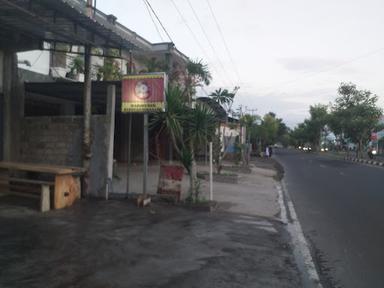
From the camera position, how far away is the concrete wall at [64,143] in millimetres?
10891

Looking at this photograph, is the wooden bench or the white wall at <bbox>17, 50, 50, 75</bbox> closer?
the wooden bench

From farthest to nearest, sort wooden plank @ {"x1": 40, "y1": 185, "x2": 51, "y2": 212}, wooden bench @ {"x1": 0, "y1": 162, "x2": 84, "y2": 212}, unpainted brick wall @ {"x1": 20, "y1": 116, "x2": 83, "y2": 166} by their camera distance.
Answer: unpainted brick wall @ {"x1": 20, "y1": 116, "x2": 83, "y2": 166}, wooden bench @ {"x1": 0, "y1": 162, "x2": 84, "y2": 212}, wooden plank @ {"x1": 40, "y1": 185, "x2": 51, "y2": 212}

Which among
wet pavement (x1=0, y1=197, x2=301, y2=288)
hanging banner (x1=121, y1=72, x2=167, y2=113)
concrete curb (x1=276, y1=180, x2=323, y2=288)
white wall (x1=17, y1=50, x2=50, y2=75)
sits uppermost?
white wall (x1=17, y1=50, x2=50, y2=75)

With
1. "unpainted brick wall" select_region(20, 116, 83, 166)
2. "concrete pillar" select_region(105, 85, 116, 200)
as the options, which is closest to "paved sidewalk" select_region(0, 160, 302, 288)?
"concrete pillar" select_region(105, 85, 116, 200)

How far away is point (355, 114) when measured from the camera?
51000 mm

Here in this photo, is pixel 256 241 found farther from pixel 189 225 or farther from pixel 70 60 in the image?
pixel 70 60

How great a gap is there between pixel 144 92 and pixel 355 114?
45360 millimetres

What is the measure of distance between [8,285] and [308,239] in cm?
545

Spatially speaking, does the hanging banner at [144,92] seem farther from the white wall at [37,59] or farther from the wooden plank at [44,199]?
the white wall at [37,59]

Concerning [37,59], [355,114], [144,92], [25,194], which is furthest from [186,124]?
[355,114]

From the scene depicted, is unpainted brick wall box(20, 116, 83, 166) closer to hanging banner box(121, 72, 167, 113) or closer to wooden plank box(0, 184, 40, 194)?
wooden plank box(0, 184, 40, 194)

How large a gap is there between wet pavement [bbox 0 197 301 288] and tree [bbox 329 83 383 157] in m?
44.4

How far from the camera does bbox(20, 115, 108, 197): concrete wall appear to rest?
35.7 feet

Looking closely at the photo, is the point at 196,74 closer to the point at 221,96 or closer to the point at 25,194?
the point at 221,96
